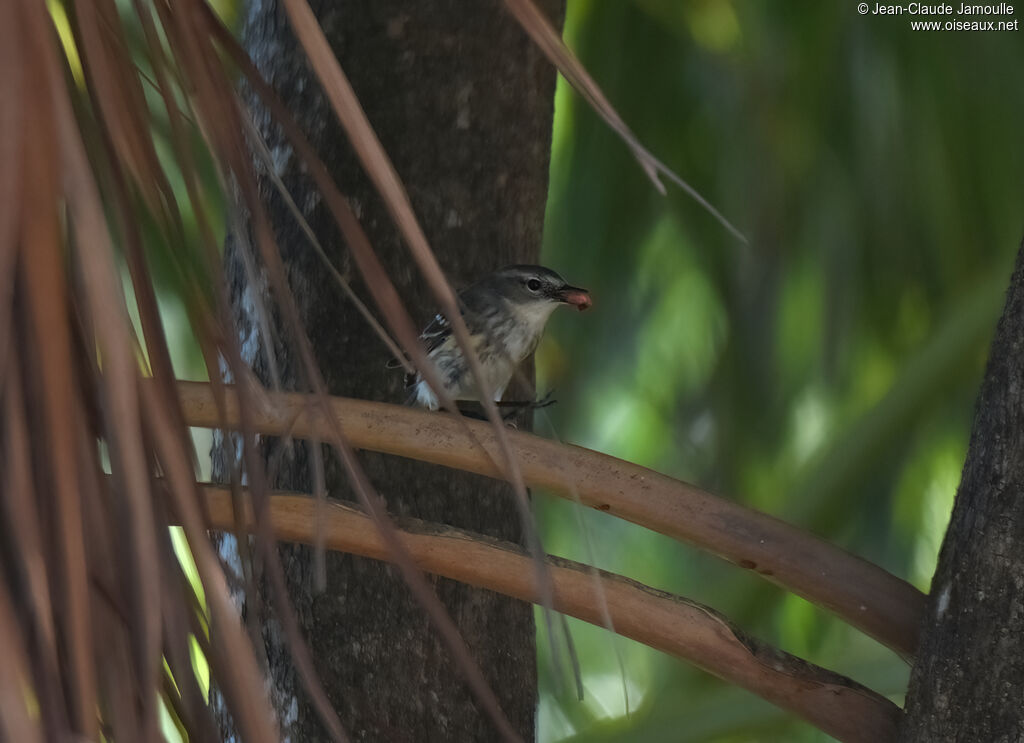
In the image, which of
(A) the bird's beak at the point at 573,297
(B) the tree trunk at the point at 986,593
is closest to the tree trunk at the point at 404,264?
(A) the bird's beak at the point at 573,297

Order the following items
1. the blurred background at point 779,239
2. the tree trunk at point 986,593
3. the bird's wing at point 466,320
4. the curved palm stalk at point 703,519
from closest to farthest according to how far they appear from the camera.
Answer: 1. the tree trunk at point 986,593
2. the curved palm stalk at point 703,519
3. the bird's wing at point 466,320
4. the blurred background at point 779,239

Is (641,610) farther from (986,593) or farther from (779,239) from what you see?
(779,239)

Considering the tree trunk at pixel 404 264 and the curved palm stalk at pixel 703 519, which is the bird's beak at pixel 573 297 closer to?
the tree trunk at pixel 404 264

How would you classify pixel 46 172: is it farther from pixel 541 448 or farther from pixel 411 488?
pixel 411 488

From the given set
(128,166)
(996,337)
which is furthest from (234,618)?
(996,337)

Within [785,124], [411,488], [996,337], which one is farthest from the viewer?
[785,124]

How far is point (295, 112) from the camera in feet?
4.68

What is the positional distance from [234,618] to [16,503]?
81 millimetres

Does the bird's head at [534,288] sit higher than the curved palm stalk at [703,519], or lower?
higher

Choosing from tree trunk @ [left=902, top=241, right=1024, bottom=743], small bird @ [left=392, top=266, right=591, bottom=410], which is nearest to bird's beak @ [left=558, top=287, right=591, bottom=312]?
small bird @ [left=392, top=266, right=591, bottom=410]

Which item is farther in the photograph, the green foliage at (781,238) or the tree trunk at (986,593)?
the green foliage at (781,238)

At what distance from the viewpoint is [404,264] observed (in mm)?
1423

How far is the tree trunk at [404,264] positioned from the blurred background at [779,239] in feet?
3.89

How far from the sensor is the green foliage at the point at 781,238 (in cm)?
263
